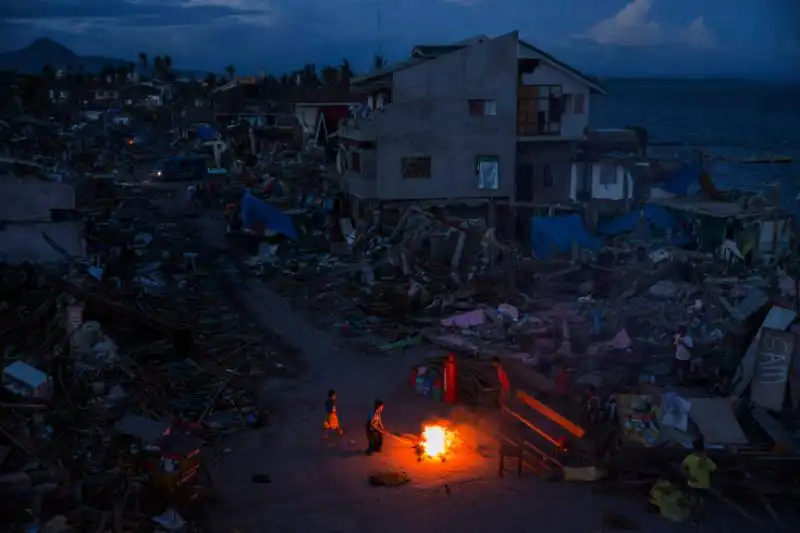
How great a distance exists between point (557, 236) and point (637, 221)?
11.7ft

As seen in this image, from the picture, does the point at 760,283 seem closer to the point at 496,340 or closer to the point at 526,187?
the point at 496,340

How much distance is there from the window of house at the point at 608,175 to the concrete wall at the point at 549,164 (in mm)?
2620

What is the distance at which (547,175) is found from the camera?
86.8ft

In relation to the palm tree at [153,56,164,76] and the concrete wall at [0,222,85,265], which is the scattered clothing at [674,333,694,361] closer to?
the concrete wall at [0,222,85,265]

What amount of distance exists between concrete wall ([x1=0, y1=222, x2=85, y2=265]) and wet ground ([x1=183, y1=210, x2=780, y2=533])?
6.78 metres

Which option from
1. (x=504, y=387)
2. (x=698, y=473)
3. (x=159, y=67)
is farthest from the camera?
(x=159, y=67)

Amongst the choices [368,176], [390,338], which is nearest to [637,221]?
[368,176]

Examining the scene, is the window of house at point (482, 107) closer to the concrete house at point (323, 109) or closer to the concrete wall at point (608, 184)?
the concrete wall at point (608, 184)

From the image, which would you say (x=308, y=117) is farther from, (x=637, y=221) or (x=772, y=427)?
(x=772, y=427)

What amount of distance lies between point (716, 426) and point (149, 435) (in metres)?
6.62

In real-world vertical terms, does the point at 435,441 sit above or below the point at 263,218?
below

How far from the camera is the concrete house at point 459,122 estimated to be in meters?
24.2

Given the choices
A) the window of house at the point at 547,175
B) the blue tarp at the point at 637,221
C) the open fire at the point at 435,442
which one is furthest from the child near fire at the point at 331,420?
the window of house at the point at 547,175

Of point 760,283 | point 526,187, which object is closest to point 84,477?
point 760,283
